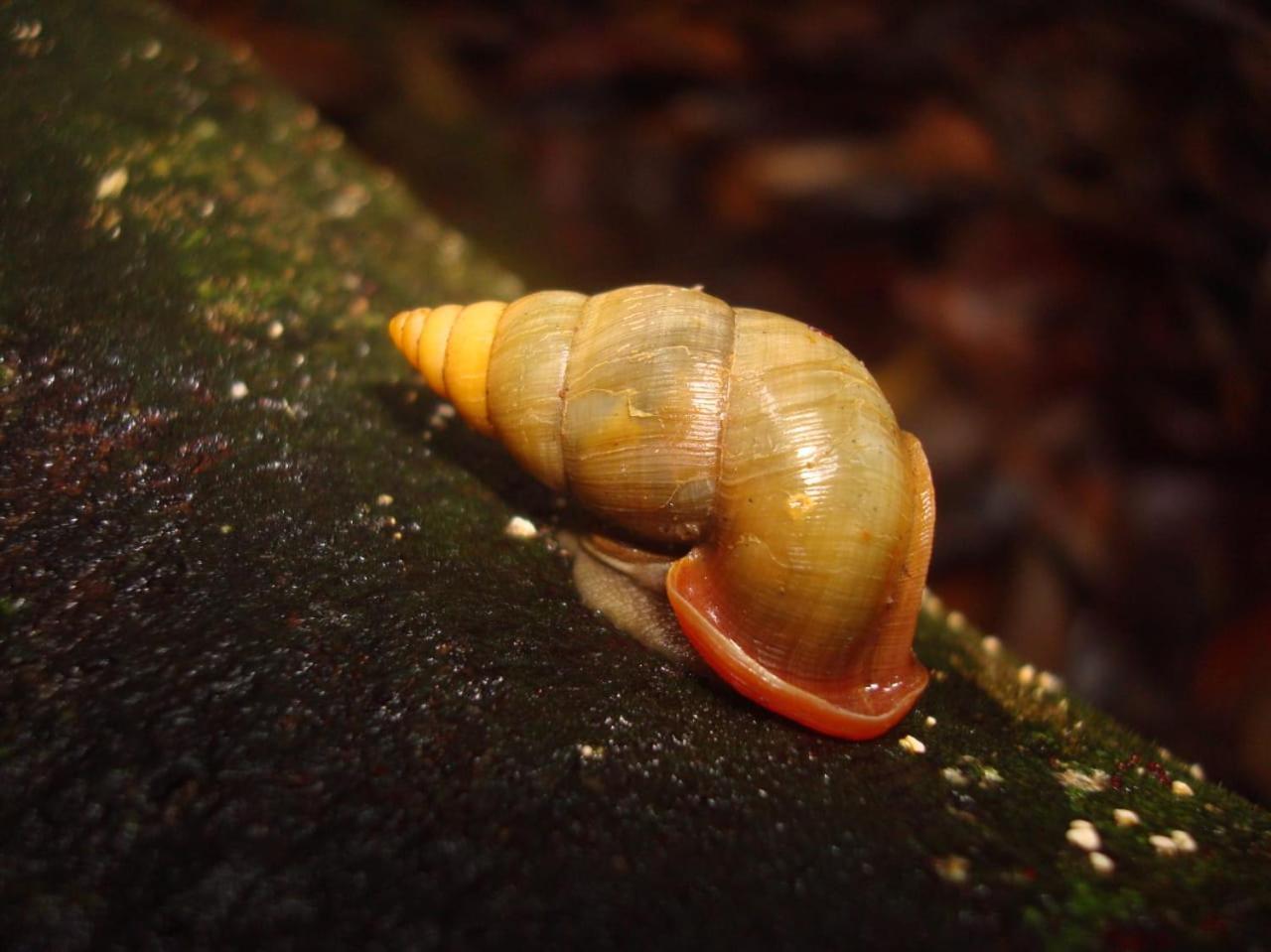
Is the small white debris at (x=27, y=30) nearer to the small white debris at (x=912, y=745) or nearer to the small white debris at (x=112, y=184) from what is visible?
the small white debris at (x=112, y=184)

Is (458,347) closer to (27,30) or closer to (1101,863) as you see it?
(1101,863)

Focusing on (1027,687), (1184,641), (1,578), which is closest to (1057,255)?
(1184,641)

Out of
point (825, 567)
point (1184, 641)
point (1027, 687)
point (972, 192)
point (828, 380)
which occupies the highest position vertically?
point (828, 380)

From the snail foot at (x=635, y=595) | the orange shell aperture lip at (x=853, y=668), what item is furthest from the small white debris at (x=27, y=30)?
the orange shell aperture lip at (x=853, y=668)

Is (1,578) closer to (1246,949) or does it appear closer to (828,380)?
(828,380)

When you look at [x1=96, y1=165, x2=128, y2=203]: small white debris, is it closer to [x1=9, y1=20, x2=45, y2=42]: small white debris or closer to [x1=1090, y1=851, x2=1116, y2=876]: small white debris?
[x1=9, y1=20, x2=45, y2=42]: small white debris

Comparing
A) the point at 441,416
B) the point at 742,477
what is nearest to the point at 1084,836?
the point at 742,477
